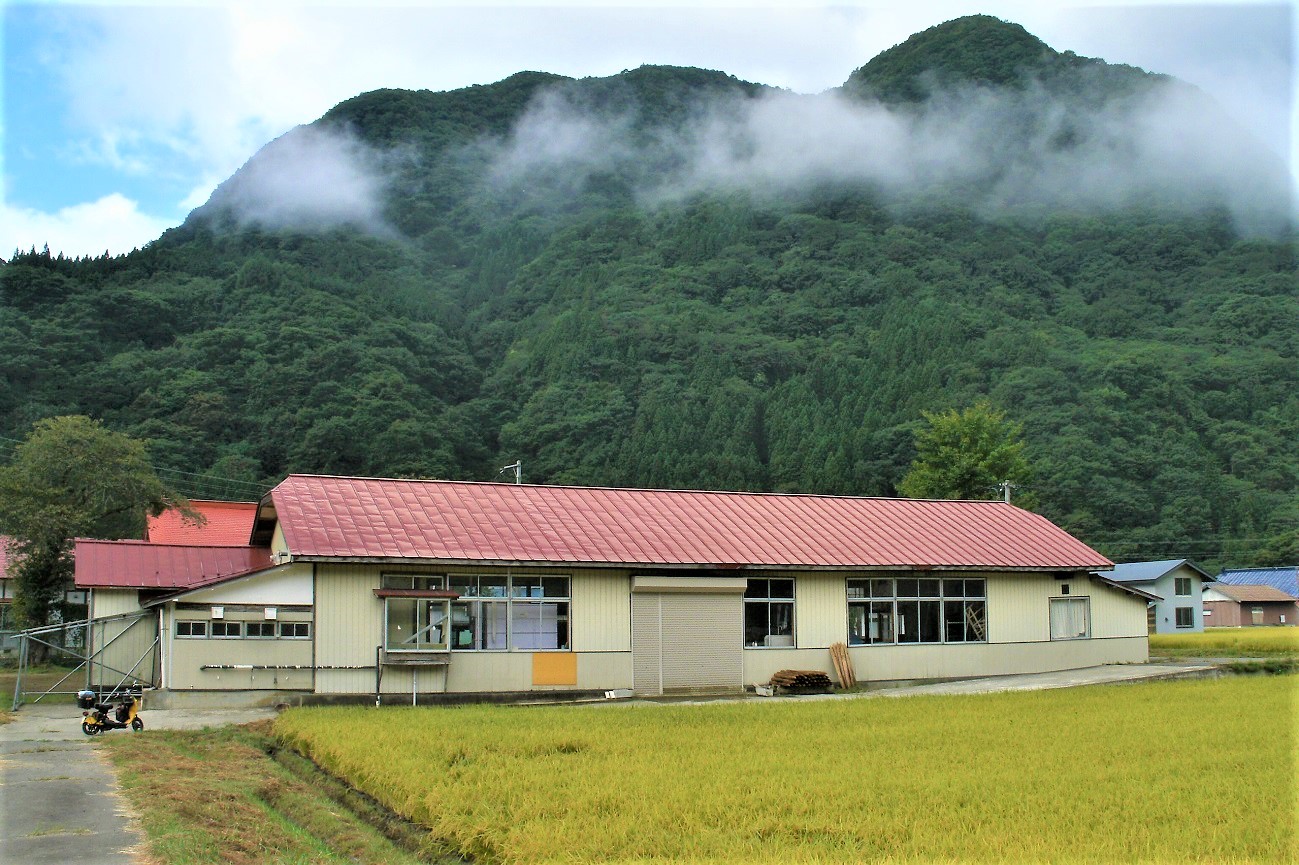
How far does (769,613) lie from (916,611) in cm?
365

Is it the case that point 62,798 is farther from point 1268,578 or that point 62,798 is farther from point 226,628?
point 1268,578

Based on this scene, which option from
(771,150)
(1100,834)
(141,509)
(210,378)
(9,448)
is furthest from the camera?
(771,150)

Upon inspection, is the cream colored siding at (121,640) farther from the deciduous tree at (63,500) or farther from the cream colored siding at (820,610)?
the cream colored siding at (820,610)

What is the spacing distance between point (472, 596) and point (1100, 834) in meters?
14.7

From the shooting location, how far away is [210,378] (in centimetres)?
7662

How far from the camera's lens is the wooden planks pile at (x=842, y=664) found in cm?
2506

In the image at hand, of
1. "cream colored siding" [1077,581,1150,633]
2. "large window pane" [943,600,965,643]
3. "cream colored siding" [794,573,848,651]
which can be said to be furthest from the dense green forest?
"cream colored siding" [794,573,848,651]

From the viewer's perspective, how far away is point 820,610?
25547mm

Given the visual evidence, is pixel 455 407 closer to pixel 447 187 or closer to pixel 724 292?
pixel 724 292

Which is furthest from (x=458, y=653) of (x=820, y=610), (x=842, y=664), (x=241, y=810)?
(x=241, y=810)

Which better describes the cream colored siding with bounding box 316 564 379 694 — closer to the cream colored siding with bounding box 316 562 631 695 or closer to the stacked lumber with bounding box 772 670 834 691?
the cream colored siding with bounding box 316 562 631 695

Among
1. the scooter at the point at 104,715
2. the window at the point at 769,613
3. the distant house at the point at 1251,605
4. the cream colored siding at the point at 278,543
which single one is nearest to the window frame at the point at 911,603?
the window at the point at 769,613

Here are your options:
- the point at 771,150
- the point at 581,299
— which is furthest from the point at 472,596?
the point at 771,150

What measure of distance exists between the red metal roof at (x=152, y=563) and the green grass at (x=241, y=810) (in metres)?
8.31
